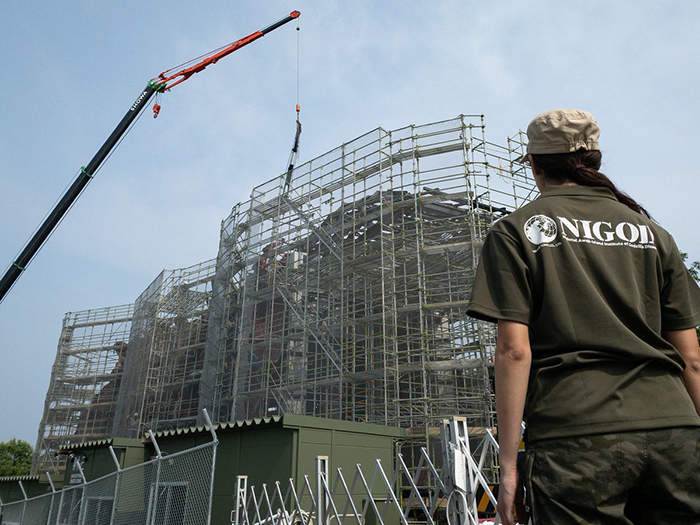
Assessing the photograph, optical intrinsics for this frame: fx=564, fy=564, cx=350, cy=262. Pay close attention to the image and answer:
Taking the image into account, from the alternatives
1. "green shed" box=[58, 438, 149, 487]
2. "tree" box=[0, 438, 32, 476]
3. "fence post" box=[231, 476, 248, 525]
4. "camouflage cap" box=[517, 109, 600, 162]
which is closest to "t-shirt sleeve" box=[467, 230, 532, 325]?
"camouflage cap" box=[517, 109, 600, 162]

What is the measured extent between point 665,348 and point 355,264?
16.6m

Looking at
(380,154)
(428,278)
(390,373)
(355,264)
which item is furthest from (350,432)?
(380,154)

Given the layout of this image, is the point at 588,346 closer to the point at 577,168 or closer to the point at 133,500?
the point at 577,168

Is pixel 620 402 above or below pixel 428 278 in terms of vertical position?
below

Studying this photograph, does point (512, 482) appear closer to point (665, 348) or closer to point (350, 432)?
point (665, 348)

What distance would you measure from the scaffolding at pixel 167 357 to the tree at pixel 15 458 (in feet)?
63.6

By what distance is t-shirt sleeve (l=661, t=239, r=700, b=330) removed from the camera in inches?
74.8

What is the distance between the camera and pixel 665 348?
1.73 meters

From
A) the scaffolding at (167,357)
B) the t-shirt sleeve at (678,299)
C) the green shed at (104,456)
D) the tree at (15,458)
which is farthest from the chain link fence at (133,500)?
the tree at (15,458)

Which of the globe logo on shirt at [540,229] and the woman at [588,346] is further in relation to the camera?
the globe logo on shirt at [540,229]

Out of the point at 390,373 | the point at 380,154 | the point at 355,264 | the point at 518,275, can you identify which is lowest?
the point at 518,275

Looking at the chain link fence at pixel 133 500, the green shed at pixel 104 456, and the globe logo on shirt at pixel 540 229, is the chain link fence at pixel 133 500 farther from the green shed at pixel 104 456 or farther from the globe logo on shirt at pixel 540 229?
the globe logo on shirt at pixel 540 229

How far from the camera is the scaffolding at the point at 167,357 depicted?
88.1 ft

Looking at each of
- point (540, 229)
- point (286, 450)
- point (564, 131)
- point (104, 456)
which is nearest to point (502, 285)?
point (540, 229)
